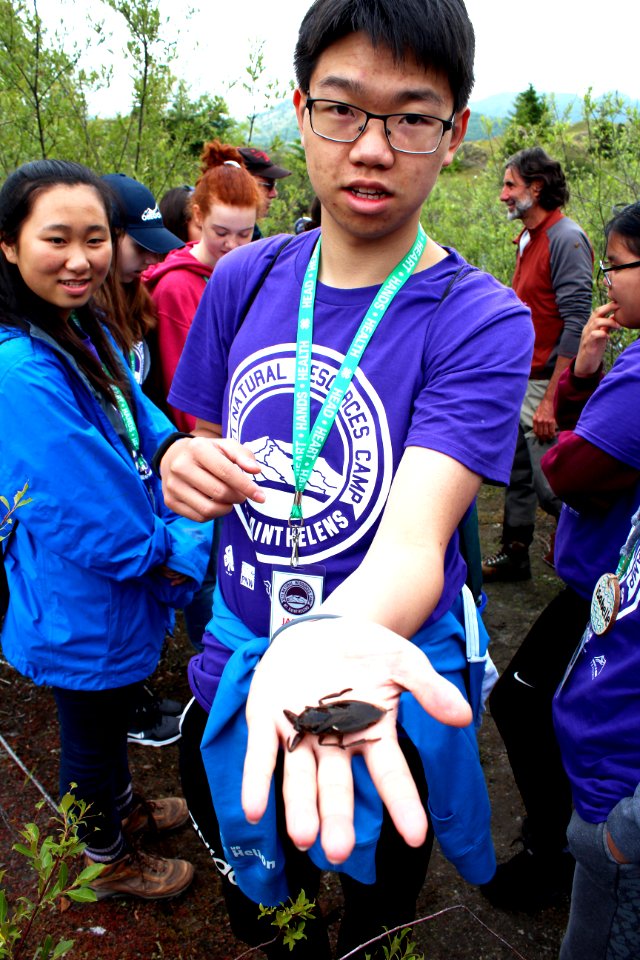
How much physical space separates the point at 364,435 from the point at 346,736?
0.73m

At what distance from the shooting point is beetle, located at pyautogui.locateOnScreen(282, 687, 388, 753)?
1164 mm

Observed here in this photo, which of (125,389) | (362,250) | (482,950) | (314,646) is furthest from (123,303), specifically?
(482,950)

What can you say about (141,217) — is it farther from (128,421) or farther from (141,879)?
(141,879)

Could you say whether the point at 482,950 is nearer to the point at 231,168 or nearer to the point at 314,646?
the point at 314,646

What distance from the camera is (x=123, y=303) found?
3.61 m

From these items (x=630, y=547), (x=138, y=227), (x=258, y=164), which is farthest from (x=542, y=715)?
(x=258, y=164)

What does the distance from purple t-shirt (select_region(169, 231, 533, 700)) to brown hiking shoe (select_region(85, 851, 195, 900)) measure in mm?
1569

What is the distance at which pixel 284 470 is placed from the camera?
1763 millimetres

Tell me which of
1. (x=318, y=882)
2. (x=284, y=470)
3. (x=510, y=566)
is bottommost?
(x=510, y=566)

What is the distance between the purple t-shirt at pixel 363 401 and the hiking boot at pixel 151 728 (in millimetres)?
2190

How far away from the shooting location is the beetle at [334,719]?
3.82 ft

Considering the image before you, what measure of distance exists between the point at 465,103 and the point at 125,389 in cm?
161

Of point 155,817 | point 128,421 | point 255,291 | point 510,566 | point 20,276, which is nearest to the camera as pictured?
point 255,291

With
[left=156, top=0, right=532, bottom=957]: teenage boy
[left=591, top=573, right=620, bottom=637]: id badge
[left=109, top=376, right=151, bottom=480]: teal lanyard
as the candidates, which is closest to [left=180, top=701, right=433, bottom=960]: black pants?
[left=156, top=0, right=532, bottom=957]: teenage boy
